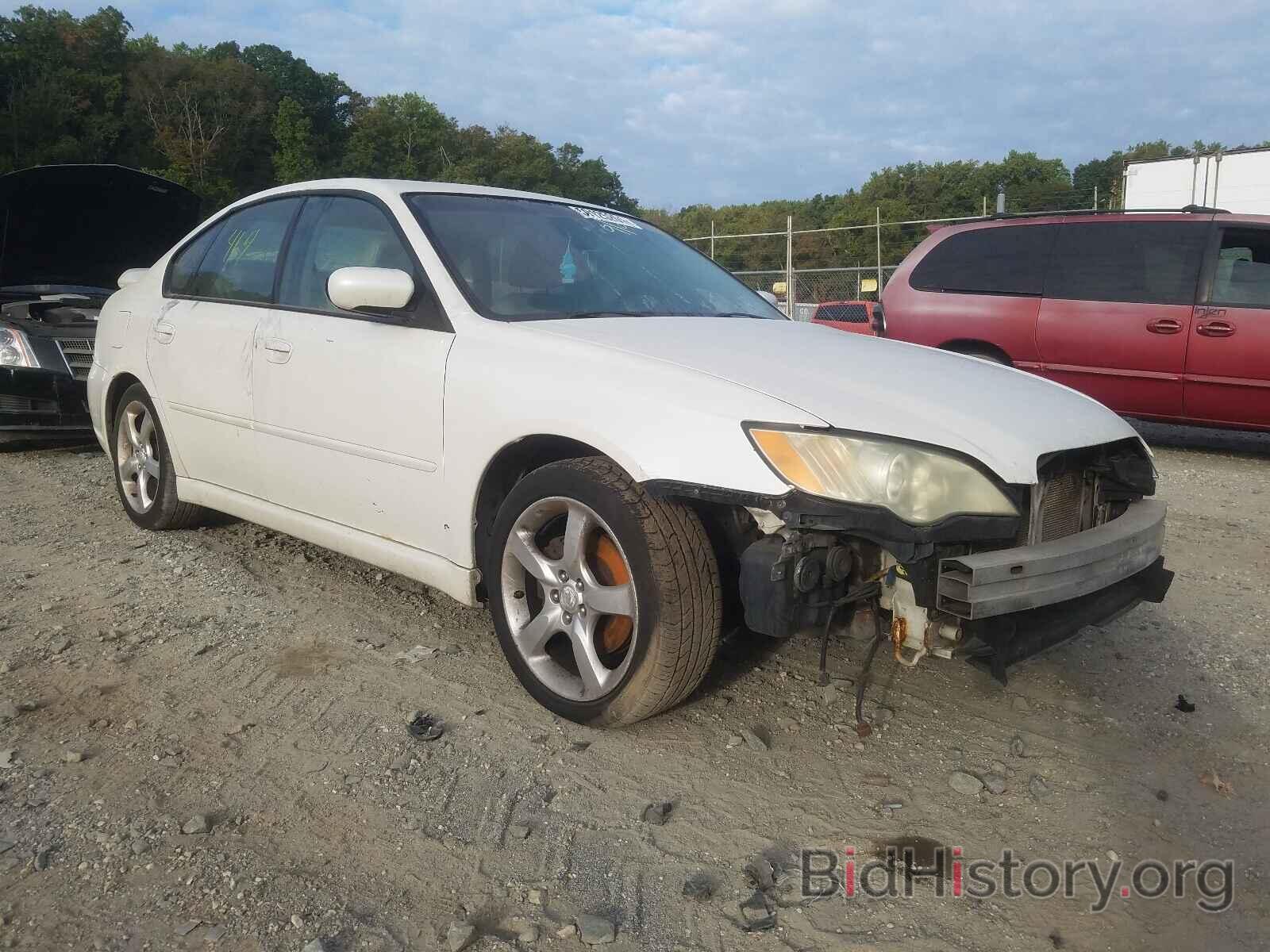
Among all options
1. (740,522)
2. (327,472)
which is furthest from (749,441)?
(327,472)

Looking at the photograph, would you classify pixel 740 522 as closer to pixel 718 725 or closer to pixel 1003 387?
pixel 718 725

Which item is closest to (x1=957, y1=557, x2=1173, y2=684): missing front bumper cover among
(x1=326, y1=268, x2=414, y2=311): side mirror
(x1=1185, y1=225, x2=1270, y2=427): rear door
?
(x1=326, y1=268, x2=414, y2=311): side mirror

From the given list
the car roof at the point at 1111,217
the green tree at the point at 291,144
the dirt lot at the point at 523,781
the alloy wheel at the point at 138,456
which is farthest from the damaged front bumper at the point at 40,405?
the green tree at the point at 291,144

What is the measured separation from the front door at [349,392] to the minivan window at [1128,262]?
5.63 metres

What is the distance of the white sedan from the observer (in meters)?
2.37

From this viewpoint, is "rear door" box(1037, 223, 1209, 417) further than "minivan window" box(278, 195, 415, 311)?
Yes

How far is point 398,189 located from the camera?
11.5 ft

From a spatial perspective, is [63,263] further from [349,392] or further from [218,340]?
[349,392]

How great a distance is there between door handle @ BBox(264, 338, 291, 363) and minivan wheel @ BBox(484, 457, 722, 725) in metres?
1.22

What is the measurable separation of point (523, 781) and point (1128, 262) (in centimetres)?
648

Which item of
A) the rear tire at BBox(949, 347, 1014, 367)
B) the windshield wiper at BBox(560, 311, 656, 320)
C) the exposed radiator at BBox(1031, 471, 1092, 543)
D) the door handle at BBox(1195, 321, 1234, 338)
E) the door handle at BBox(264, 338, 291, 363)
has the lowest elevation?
the rear tire at BBox(949, 347, 1014, 367)

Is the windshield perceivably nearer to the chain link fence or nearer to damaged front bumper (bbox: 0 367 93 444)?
damaged front bumper (bbox: 0 367 93 444)

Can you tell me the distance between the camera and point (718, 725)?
111 inches

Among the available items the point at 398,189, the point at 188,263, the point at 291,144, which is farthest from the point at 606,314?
the point at 291,144
